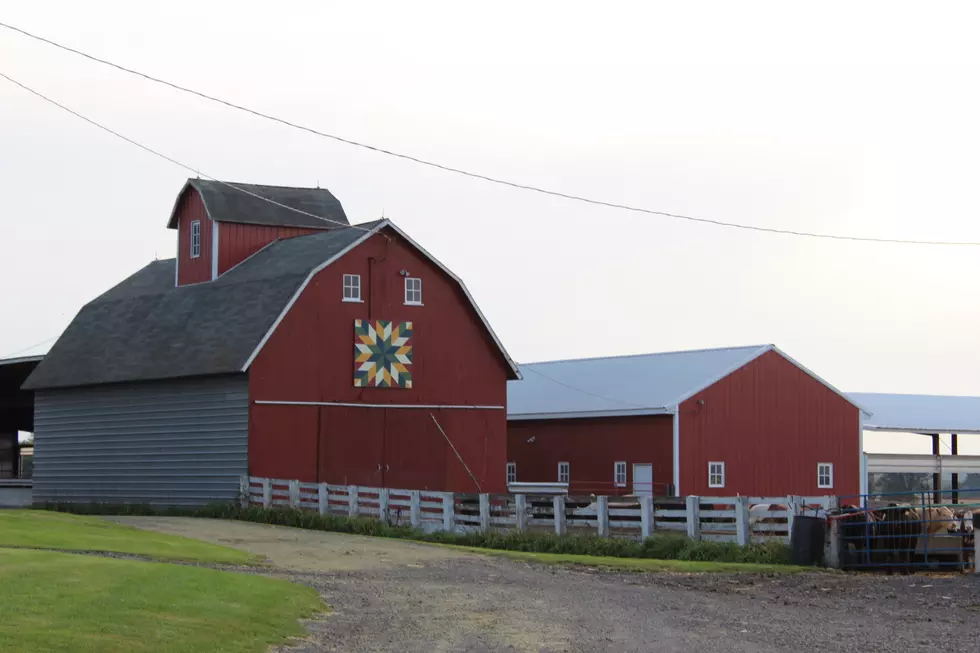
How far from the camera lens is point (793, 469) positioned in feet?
147

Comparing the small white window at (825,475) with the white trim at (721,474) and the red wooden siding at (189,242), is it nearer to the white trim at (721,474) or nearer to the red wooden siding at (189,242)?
the white trim at (721,474)

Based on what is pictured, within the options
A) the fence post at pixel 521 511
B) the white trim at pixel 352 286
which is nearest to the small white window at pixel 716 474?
the white trim at pixel 352 286

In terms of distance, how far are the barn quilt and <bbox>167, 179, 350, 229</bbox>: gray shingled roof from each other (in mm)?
6195

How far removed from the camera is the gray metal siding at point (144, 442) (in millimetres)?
37594

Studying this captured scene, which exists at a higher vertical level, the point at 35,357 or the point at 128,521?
the point at 35,357

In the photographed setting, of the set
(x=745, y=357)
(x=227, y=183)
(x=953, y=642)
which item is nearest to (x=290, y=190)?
(x=227, y=183)

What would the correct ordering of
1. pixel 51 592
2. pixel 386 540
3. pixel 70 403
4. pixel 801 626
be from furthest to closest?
1. pixel 70 403
2. pixel 386 540
3. pixel 801 626
4. pixel 51 592

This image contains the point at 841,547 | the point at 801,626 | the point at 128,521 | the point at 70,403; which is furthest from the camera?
the point at 70,403

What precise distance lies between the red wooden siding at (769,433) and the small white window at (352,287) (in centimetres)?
1044

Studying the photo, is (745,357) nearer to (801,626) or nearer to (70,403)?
(70,403)

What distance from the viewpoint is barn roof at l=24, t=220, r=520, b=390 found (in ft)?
125

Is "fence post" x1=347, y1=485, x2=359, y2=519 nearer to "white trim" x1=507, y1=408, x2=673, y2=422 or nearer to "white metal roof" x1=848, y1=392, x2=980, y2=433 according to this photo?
"white trim" x1=507, y1=408, x2=673, y2=422

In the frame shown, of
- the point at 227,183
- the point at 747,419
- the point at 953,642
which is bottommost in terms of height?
the point at 953,642

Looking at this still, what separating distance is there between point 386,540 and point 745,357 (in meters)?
19.3
